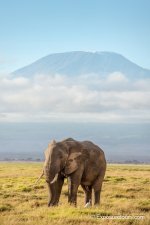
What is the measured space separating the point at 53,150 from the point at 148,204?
6.15 meters

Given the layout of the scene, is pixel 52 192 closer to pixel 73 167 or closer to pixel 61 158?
pixel 61 158

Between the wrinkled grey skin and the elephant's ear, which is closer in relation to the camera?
the wrinkled grey skin

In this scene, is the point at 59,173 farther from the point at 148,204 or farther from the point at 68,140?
the point at 148,204

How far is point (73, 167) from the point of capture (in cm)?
2436

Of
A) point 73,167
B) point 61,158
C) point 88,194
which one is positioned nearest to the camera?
point 61,158

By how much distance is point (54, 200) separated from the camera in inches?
926

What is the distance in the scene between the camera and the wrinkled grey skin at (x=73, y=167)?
2322 cm

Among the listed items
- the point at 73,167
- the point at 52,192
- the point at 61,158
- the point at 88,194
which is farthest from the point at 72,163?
the point at 88,194

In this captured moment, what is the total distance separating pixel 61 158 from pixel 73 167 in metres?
0.94

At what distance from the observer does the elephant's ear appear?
24131 millimetres

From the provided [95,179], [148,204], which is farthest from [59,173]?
[148,204]

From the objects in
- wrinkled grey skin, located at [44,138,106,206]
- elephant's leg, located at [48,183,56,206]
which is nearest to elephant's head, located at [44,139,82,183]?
wrinkled grey skin, located at [44,138,106,206]

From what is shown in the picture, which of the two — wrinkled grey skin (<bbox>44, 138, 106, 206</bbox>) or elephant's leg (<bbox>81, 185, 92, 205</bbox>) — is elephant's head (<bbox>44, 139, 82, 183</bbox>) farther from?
elephant's leg (<bbox>81, 185, 92, 205</bbox>)

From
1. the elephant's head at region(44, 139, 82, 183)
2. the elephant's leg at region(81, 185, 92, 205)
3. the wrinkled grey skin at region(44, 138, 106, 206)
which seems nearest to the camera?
the elephant's head at region(44, 139, 82, 183)
